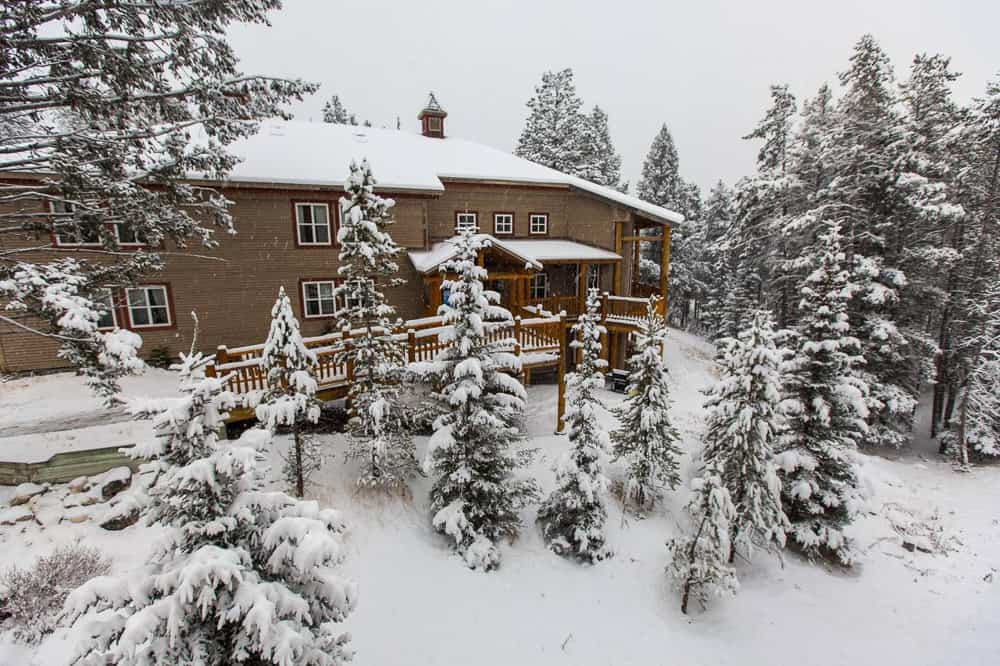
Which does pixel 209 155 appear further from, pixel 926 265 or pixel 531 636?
pixel 926 265

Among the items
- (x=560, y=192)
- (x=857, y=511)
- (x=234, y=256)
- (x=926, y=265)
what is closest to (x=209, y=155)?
(x=234, y=256)

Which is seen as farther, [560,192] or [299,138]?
[560,192]

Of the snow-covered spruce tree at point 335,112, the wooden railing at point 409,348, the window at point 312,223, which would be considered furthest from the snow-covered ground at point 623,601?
the snow-covered spruce tree at point 335,112

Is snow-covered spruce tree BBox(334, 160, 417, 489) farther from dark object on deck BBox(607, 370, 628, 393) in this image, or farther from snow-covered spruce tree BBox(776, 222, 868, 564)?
dark object on deck BBox(607, 370, 628, 393)

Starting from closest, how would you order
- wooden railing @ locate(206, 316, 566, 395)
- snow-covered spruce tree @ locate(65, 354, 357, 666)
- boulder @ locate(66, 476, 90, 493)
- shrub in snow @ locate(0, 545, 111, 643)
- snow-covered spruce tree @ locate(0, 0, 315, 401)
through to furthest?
snow-covered spruce tree @ locate(65, 354, 357, 666)
shrub in snow @ locate(0, 545, 111, 643)
snow-covered spruce tree @ locate(0, 0, 315, 401)
boulder @ locate(66, 476, 90, 493)
wooden railing @ locate(206, 316, 566, 395)

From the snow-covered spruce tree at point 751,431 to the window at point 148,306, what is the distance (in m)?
17.4

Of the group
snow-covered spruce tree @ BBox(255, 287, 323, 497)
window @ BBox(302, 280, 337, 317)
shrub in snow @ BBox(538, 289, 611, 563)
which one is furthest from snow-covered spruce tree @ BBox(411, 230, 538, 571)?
window @ BBox(302, 280, 337, 317)

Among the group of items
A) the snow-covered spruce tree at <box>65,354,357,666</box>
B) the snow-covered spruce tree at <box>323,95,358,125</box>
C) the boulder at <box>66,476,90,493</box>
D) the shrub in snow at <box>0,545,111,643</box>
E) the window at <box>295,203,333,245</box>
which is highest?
the snow-covered spruce tree at <box>323,95,358,125</box>

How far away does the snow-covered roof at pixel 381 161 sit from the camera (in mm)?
15406

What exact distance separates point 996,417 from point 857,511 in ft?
45.0

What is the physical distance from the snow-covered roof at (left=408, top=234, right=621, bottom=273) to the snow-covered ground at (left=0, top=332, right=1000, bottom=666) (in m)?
7.36

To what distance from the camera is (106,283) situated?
8727 mm

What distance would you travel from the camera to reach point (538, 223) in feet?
72.1

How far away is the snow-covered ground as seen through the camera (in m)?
7.78
